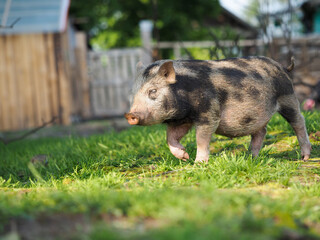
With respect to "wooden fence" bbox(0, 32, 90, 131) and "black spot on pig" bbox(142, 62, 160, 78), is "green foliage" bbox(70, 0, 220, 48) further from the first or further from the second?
"black spot on pig" bbox(142, 62, 160, 78)

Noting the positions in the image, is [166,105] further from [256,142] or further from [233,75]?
[256,142]

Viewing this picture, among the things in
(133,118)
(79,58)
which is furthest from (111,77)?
(133,118)

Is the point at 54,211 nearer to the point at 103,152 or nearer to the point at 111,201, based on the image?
the point at 111,201

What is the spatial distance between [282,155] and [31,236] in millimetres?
3186

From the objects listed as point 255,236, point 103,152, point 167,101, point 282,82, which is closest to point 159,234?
point 255,236

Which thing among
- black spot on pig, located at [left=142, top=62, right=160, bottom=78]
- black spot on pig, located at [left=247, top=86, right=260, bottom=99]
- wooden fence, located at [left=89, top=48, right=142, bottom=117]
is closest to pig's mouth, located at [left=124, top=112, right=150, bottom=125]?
black spot on pig, located at [left=142, top=62, right=160, bottom=78]

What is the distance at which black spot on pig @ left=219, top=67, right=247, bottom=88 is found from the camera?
159 inches

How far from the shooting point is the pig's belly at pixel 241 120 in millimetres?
4027

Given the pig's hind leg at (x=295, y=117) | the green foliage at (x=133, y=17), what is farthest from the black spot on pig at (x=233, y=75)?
the green foliage at (x=133, y=17)

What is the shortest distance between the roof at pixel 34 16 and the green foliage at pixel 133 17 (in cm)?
829

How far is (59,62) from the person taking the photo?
10.9m

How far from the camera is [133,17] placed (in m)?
21.8

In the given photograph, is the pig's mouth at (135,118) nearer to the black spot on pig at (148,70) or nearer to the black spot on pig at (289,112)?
the black spot on pig at (148,70)

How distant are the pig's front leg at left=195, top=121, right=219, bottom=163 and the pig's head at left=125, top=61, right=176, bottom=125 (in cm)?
34
